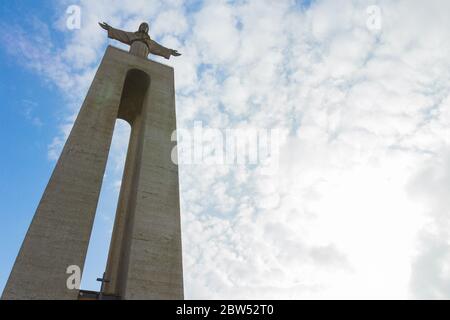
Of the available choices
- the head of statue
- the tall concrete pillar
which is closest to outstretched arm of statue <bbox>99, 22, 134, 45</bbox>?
the head of statue

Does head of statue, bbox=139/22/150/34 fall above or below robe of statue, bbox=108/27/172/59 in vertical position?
above

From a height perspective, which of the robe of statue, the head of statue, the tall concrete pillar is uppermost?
the head of statue

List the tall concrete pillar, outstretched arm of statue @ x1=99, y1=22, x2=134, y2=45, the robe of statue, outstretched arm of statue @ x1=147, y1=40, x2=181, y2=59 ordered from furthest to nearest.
→ outstretched arm of statue @ x1=147, y1=40, x2=181, y2=59, outstretched arm of statue @ x1=99, y1=22, x2=134, y2=45, the robe of statue, the tall concrete pillar

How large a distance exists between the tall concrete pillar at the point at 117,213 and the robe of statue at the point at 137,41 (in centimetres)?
171

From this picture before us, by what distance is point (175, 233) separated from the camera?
9117 mm

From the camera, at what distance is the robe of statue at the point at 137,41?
45.4ft

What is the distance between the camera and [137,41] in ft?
46.1

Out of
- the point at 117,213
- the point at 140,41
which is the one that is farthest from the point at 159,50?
the point at 117,213

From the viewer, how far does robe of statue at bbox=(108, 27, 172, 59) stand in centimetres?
1383

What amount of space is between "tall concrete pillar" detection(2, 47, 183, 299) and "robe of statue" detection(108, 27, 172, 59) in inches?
67.2

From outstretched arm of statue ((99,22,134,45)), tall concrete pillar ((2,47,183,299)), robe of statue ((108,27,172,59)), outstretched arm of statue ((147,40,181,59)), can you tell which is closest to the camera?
tall concrete pillar ((2,47,183,299))

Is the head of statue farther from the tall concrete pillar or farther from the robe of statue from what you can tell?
the tall concrete pillar
